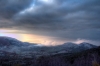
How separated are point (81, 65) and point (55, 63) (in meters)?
20.0

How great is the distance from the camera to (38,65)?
136m

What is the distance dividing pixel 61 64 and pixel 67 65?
184 inches

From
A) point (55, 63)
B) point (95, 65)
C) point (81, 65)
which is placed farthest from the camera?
point (55, 63)

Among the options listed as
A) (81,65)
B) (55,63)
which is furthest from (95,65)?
(55,63)

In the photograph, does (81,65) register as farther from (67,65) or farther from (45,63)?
(45,63)

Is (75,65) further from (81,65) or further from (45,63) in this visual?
(45,63)

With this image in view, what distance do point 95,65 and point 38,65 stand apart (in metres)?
92.5

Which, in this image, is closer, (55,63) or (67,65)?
(67,65)

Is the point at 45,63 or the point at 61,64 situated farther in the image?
the point at 45,63

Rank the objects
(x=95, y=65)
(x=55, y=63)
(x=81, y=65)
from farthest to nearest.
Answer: (x=55, y=63) → (x=81, y=65) → (x=95, y=65)

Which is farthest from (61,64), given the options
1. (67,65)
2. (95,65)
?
(95,65)

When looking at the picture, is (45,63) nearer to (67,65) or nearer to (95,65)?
(67,65)

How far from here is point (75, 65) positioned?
411ft

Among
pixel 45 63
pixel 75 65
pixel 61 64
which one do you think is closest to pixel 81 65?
pixel 75 65
